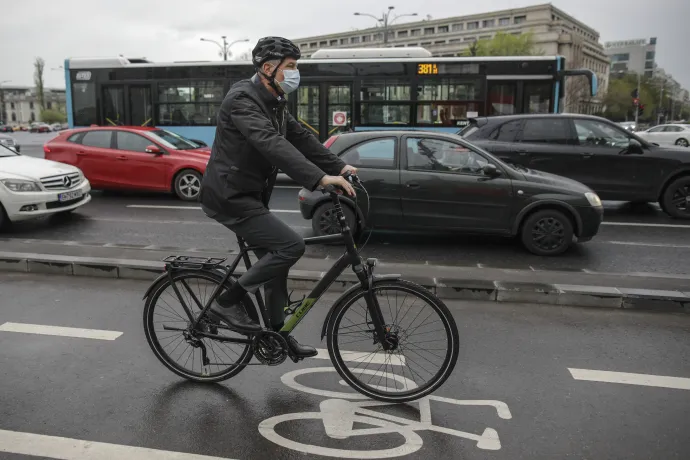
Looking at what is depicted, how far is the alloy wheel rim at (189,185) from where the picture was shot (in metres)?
11.8

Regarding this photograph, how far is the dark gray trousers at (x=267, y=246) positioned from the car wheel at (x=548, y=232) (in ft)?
15.8

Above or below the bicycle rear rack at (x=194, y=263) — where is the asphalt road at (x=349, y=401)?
below

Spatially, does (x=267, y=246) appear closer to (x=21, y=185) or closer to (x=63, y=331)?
(x=63, y=331)

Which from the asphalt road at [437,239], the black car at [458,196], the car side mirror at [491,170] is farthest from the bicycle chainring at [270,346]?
the car side mirror at [491,170]

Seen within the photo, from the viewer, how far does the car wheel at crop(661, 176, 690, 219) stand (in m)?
10.1

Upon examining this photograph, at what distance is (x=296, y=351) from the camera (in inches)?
137

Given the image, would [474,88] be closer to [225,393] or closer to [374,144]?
[374,144]

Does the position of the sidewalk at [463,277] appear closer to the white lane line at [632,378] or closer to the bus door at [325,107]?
the white lane line at [632,378]

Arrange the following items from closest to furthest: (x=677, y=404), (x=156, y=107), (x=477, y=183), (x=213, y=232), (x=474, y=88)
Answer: (x=677, y=404) < (x=477, y=183) < (x=213, y=232) < (x=474, y=88) < (x=156, y=107)

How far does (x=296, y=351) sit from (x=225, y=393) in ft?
1.74

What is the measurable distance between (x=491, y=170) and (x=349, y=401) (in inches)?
182

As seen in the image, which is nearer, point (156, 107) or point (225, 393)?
point (225, 393)

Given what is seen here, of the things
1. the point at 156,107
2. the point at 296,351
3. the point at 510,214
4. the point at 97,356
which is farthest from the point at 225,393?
the point at 156,107

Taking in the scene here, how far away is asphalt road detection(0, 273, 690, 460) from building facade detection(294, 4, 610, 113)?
82.6 meters
